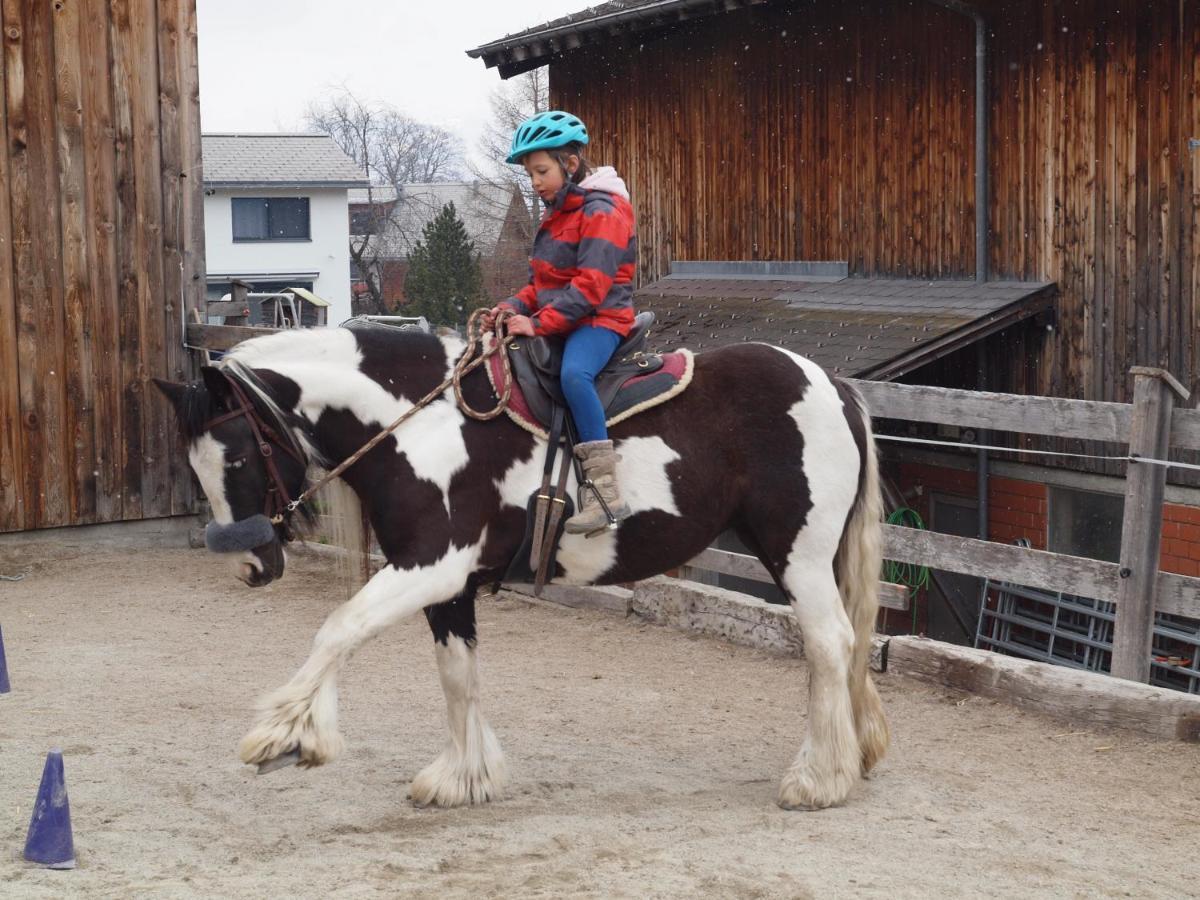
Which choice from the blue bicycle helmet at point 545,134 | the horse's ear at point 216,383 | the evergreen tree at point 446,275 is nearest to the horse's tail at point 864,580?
the blue bicycle helmet at point 545,134

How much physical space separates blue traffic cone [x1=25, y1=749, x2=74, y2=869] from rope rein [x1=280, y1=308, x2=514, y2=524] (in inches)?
45.2

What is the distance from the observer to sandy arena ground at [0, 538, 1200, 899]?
14.1 ft

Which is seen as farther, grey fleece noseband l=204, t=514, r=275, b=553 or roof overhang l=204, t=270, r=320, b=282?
roof overhang l=204, t=270, r=320, b=282

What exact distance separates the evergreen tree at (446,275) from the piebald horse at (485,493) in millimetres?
41960

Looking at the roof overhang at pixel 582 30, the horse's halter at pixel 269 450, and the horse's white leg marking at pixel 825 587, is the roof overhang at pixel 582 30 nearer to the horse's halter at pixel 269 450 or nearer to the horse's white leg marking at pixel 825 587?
the horse's white leg marking at pixel 825 587

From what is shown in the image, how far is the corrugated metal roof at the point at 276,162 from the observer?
4884cm

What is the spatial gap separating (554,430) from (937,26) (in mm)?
8702

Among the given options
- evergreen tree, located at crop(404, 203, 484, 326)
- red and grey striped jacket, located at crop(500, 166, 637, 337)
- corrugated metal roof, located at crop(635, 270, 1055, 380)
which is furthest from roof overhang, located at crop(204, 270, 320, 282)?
red and grey striped jacket, located at crop(500, 166, 637, 337)

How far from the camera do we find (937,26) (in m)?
12.2

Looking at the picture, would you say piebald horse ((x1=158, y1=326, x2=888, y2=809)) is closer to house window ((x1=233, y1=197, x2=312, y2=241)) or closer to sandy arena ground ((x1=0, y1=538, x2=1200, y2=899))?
sandy arena ground ((x1=0, y1=538, x2=1200, y2=899))

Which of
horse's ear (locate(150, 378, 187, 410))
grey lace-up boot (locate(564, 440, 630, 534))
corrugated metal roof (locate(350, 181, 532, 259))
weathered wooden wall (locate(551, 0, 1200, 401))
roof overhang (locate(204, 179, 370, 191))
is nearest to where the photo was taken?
horse's ear (locate(150, 378, 187, 410))

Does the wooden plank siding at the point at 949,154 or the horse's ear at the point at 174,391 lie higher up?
the wooden plank siding at the point at 949,154

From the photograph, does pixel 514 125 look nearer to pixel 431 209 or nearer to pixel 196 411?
pixel 431 209

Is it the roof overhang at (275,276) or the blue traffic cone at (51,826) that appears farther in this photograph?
the roof overhang at (275,276)
